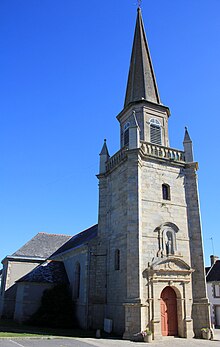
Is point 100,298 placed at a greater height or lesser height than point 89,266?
lesser

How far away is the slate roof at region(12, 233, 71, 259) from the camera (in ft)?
96.2

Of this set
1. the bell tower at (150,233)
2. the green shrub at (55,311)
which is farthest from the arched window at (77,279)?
the bell tower at (150,233)

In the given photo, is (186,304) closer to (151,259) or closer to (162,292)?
(162,292)

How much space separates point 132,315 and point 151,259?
3131 mm

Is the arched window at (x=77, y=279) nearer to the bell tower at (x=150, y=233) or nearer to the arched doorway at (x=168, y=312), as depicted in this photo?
the bell tower at (x=150, y=233)

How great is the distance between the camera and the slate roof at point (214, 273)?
30.2 m

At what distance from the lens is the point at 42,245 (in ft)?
102

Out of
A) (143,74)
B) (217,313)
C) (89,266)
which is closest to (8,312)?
(89,266)

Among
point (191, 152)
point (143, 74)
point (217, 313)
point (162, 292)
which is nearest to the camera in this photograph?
point (162, 292)

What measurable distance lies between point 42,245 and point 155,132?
18279 mm

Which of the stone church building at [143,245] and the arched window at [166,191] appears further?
the arched window at [166,191]

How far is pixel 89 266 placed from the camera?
18859mm

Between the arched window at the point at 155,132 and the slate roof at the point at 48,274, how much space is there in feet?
41.7

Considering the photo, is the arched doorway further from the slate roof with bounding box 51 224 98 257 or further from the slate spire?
the slate spire
